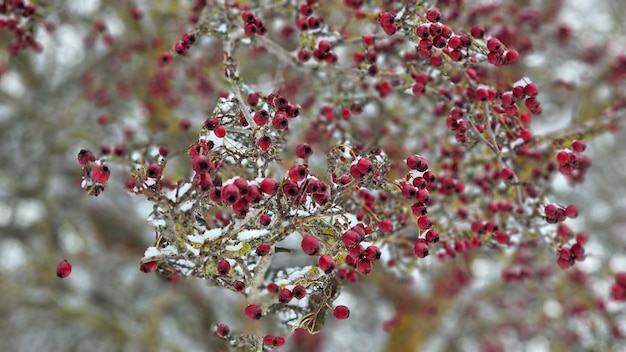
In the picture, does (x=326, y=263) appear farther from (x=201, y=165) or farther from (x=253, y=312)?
(x=201, y=165)

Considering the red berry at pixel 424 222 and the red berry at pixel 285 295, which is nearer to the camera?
the red berry at pixel 285 295

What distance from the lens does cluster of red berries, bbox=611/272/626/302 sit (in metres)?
4.08

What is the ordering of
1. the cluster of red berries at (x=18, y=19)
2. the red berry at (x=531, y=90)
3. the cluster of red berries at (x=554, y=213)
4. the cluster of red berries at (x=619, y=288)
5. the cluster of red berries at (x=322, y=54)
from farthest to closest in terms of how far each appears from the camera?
the cluster of red berries at (x=619, y=288) < the cluster of red berries at (x=18, y=19) < the cluster of red berries at (x=322, y=54) < the cluster of red berries at (x=554, y=213) < the red berry at (x=531, y=90)

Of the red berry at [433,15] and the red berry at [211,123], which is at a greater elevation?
the red berry at [433,15]

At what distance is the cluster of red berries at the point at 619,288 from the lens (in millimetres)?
4082

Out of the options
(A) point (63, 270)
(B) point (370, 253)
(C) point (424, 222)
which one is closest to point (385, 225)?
(C) point (424, 222)

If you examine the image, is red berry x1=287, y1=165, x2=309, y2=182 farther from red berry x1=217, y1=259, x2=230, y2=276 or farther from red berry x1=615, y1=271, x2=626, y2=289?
red berry x1=615, y1=271, x2=626, y2=289

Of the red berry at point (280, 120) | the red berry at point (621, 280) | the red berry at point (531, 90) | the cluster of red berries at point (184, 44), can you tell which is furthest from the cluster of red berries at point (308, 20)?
the red berry at point (621, 280)

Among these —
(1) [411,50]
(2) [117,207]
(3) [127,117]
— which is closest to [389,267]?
(1) [411,50]

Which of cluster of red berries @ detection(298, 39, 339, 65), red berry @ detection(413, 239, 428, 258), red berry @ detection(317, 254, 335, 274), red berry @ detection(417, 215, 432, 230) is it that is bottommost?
red berry @ detection(317, 254, 335, 274)

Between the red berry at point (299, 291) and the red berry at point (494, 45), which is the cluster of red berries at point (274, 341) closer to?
the red berry at point (299, 291)

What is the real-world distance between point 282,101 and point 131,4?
3.63 m

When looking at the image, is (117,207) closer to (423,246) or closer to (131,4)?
(131,4)

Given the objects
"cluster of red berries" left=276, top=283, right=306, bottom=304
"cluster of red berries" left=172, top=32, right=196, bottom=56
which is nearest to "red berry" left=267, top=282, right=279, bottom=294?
"cluster of red berries" left=276, top=283, right=306, bottom=304
